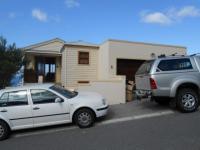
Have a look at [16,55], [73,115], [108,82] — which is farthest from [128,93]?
[16,55]

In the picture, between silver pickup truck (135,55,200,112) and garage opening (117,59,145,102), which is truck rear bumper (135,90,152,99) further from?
garage opening (117,59,145,102)

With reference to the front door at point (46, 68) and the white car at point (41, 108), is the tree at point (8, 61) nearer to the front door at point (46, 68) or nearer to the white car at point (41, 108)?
the front door at point (46, 68)

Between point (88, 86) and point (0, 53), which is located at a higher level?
point (0, 53)

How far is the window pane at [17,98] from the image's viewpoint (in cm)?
989

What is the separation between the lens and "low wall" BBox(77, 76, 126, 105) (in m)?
15.2

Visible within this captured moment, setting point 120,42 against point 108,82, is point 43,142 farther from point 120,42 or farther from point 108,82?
point 120,42

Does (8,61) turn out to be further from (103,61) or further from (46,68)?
(46,68)

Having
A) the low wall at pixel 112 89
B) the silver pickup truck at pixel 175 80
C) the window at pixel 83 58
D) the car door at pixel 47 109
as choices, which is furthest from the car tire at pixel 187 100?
the window at pixel 83 58

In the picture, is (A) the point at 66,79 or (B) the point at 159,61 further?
(A) the point at 66,79

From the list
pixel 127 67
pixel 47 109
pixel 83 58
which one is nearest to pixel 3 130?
pixel 47 109

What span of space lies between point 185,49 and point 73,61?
321 inches

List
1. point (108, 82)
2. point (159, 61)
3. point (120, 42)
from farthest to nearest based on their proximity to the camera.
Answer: point (120, 42) → point (108, 82) → point (159, 61)

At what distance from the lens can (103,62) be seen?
790 inches

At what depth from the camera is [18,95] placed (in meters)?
10.0
